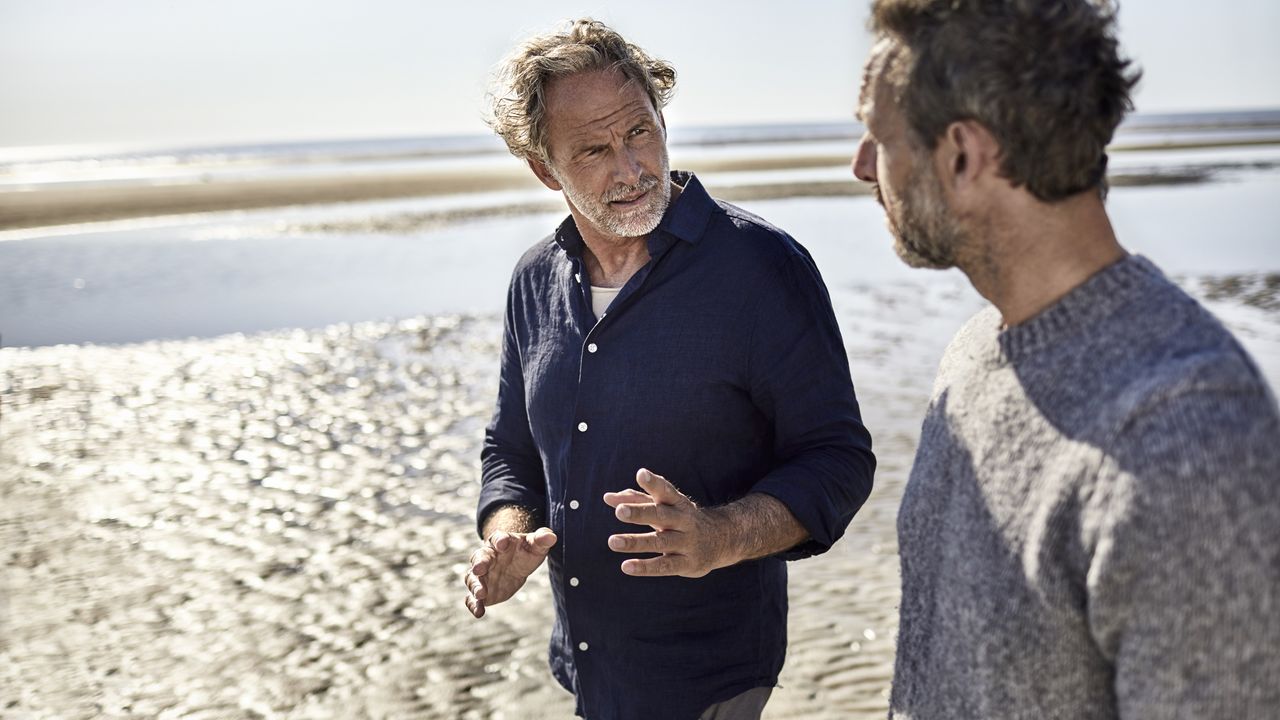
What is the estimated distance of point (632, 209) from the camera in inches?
101

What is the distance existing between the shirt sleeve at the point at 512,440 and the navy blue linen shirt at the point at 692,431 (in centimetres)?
22

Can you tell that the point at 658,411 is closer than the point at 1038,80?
No

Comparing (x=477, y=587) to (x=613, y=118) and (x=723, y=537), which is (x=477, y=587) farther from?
(x=613, y=118)

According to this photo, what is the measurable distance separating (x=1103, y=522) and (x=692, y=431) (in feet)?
4.10

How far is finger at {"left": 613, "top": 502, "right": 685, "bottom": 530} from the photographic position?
193 cm

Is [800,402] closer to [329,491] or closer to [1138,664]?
[1138,664]

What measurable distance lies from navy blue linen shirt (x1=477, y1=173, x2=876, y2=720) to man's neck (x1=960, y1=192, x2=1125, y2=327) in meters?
0.89

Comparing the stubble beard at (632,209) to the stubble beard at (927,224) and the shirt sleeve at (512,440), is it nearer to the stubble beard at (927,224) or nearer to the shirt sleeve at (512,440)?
the shirt sleeve at (512,440)

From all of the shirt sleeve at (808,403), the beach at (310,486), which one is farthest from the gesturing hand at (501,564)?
the beach at (310,486)

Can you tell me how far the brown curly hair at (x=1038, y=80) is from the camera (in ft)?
4.46

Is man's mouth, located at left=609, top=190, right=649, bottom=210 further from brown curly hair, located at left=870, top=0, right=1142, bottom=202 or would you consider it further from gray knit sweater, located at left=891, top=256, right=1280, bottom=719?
brown curly hair, located at left=870, top=0, right=1142, bottom=202

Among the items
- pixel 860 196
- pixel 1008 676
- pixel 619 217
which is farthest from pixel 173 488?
pixel 860 196

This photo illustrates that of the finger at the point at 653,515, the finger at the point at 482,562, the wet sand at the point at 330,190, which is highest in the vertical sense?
the finger at the point at 653,515

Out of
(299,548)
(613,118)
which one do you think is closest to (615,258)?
(613,118)
